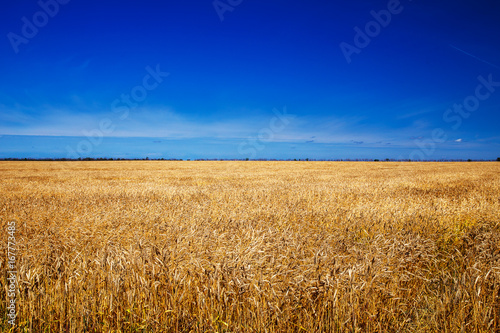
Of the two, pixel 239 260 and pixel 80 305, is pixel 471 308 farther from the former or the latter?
pixel 80 305

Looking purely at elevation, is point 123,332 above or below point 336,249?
below

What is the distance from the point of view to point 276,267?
146 inches

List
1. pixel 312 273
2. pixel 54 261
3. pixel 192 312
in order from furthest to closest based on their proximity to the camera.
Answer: pixel 54 261
pixel 312 273
pixel 192 312

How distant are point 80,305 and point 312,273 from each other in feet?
10.1

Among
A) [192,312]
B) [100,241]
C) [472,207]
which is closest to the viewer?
[192,312]

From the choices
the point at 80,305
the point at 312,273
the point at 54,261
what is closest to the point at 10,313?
the point at 80,305

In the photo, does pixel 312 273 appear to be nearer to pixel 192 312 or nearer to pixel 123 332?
pixel 192 312

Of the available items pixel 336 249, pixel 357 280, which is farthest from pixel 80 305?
pixel 336 249

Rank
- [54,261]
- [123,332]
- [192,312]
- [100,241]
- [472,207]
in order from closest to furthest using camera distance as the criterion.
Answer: [123,332]
[192,312]
[54,261]
[100,241]
[472,207]

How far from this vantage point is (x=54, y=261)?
4207mm

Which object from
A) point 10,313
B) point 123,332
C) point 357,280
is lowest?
point 123,332

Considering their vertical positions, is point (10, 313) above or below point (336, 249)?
below

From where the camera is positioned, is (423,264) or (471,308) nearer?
(471,308)

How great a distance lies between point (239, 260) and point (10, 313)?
9.31ft
